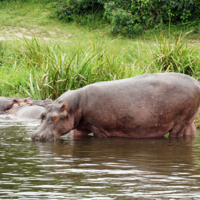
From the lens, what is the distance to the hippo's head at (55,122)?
495cm

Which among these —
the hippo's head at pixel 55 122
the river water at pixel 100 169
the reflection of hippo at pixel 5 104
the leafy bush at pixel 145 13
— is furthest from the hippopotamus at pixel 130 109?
the leafy bush at pixel 145 13

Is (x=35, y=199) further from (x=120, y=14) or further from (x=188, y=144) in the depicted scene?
(x=120, y=14)

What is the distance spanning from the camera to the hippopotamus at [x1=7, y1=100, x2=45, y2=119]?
7977 mm

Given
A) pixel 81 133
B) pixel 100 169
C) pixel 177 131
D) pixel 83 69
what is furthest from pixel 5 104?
pixel 100 169

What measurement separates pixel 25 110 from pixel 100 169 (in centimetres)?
525

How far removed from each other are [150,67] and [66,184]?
687 centimetres

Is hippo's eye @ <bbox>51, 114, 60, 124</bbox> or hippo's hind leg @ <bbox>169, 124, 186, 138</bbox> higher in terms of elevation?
hippo's eye @ <bbox>51, 114, 60, 124</bbox>

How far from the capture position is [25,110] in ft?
27.1

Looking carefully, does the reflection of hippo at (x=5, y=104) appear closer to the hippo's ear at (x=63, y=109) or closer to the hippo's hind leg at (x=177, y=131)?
the hippo's ear at (x=63, y=109)

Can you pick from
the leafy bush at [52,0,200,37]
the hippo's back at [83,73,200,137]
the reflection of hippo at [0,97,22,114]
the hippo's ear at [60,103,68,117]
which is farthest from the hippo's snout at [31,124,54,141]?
the leafy bush at [52,0,200,37]

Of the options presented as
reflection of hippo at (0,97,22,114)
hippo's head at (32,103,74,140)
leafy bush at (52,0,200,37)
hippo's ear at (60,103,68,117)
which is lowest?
reflection of hippo at (0,97,22,114)

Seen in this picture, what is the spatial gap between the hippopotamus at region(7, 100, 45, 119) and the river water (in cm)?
295

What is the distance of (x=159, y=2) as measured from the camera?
22.0 meters

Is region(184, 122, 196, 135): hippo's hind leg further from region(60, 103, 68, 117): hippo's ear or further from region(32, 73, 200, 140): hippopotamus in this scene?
region(60, 103, 68, 117): hippo's ear
